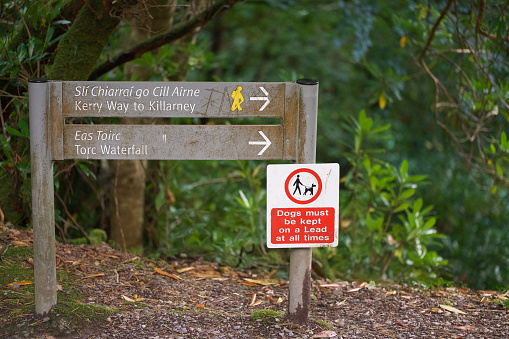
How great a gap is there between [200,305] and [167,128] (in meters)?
1.18

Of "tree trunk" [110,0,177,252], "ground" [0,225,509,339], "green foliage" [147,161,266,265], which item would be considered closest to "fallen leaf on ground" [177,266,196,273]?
"ground" [0,225,509,339]

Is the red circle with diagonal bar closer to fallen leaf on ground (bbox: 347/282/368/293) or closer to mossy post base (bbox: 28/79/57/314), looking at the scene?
fallen leaf on ground (bbox: 347/282/368/293)

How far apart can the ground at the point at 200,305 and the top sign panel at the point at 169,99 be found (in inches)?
45.5

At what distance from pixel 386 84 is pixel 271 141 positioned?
9.77 feet

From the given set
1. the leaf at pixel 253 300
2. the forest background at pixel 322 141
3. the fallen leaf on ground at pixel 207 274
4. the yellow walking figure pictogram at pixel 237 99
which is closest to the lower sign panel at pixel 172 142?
the yellow walking figure pictogram at pixel 237 99

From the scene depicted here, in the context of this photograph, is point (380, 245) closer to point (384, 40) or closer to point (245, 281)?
point (245, 281)

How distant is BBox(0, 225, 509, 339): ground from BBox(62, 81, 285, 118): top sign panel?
1.15m

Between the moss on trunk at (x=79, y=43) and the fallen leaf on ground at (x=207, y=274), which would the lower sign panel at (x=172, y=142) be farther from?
the fallen leaf on ground at (x=207, y=274)

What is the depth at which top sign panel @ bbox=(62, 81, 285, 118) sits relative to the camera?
2.83 meters

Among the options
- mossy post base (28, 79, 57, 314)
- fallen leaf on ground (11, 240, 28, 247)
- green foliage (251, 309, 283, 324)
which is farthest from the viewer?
fallen leaf on ground (11, 240, 28, 247)

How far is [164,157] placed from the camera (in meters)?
2.86

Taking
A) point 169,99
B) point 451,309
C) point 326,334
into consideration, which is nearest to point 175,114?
point 169,99

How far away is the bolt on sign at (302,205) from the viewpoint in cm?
284

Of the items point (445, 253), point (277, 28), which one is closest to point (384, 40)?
point (277, 28)
